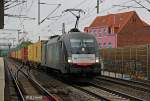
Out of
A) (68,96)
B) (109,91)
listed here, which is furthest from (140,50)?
(68,96)

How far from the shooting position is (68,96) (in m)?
17.2

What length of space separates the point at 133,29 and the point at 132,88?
63.0m

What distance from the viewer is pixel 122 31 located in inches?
A: 3100

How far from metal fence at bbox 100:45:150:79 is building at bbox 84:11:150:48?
42.3 meters

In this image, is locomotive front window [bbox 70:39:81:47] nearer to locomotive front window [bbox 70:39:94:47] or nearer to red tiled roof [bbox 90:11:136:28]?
locomotive front window [bbox 70:39:94:47]

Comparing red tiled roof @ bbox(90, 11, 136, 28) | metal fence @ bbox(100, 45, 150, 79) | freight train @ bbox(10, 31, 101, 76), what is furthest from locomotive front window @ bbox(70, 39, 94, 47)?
red tiled roof @ bbox(90, 11, 136, 28)

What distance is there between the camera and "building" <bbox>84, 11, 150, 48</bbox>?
77.2 metres

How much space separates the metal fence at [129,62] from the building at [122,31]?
42281 millimetres

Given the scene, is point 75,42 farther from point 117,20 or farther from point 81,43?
point 117,20

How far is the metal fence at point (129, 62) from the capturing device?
2597 centimetres

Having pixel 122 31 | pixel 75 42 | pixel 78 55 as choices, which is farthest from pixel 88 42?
pixel 122 31

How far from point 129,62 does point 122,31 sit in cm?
5061

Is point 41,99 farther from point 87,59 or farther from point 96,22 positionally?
point 96,22

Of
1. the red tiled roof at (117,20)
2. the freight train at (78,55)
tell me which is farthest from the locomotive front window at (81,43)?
the red tiled roof at (117,20)
